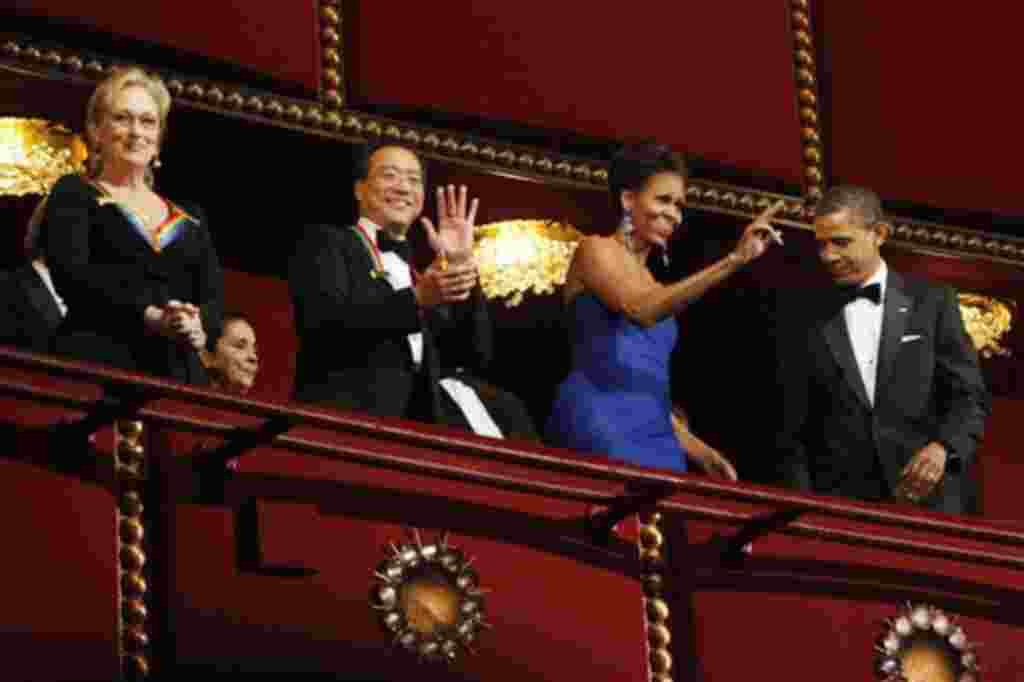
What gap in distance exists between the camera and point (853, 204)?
289 inches

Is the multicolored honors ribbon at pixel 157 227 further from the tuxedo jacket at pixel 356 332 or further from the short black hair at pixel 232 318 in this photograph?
the short black hair at pixel 232 318

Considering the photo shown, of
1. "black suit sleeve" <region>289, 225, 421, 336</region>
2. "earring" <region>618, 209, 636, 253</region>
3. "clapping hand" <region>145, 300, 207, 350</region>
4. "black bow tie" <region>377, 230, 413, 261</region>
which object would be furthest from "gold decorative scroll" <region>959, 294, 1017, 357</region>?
"clapping hand" <region>145, 300, 207, 350</region>

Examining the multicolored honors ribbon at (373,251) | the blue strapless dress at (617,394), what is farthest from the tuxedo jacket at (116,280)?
the blue strapless dress at (617,394)

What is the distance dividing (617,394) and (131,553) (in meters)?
1.45

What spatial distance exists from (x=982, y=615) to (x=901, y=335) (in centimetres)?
81

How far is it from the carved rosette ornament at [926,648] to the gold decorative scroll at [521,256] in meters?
1.93

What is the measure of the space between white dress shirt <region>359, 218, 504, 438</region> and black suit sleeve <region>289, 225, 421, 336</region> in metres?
0.06

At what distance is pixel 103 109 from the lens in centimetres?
644

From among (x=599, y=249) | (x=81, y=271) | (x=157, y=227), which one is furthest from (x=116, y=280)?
(x=599, y=249)

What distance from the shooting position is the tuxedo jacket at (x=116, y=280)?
20.4 feet

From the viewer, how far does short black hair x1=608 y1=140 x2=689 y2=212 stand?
6980 millimetres

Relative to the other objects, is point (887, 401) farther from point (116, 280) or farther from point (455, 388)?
point (116, 280)

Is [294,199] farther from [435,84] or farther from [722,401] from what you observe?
[722,401]

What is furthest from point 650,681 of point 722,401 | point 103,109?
Result: point 722,401
